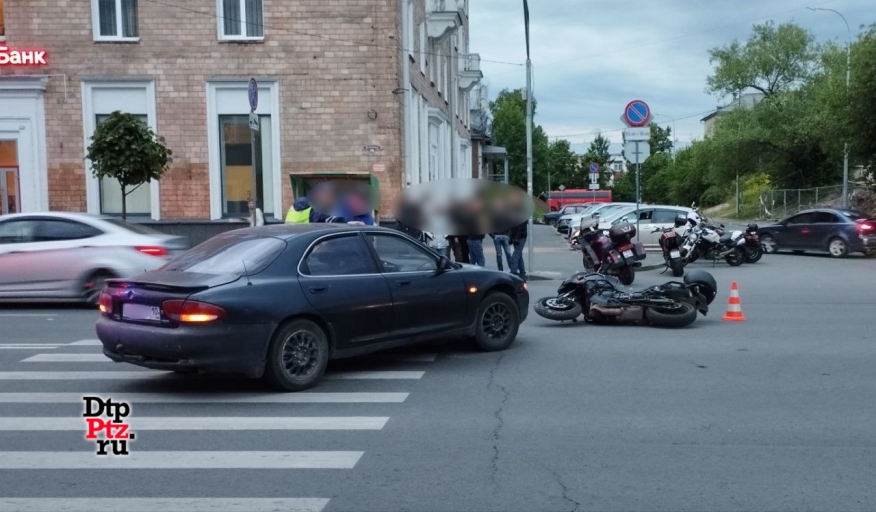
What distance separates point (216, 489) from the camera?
18.0 feet

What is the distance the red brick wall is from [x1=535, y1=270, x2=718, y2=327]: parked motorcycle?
14.0 m

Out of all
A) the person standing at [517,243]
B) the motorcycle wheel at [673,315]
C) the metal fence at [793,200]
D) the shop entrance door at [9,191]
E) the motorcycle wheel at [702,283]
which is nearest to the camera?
the motorcycle wheel at [673,315]

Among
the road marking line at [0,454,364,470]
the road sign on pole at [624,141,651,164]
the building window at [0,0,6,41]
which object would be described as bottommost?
the road marking line at [0,454,364,470]

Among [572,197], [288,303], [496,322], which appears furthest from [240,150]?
[572,197]

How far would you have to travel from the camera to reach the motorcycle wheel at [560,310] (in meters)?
11.8

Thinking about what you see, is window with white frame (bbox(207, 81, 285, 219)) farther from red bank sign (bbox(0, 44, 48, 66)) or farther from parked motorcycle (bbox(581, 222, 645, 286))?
parked motorcycle (bbox(581, 222, 645, 286))

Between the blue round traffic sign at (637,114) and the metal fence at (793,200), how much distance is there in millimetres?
28956

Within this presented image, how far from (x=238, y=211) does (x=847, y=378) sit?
2002 centimetres

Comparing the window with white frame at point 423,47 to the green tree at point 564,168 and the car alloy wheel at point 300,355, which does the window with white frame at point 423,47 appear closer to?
the car alloy wheel at point 300,355

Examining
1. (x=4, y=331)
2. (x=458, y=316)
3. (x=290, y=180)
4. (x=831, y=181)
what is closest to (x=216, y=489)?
(x=458, y=316)

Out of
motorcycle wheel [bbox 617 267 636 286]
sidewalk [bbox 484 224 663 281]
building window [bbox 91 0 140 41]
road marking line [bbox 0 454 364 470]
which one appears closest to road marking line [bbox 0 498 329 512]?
road marking line [bbox 0 454 364 470]

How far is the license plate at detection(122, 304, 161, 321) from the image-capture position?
7723 millimetres

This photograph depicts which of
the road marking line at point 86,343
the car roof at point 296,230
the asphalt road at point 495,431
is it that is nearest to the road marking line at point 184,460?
the asphalt road at point 495,431

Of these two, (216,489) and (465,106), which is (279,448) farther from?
(465,106)
